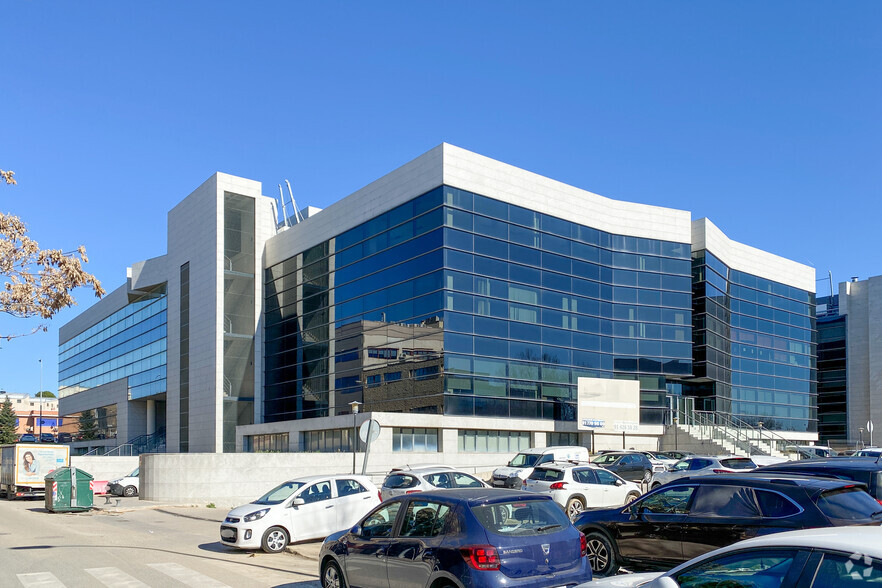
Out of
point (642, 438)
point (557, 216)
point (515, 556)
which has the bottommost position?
point (642, 438)

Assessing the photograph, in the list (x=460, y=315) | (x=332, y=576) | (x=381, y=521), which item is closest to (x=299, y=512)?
(x=332, y=576)

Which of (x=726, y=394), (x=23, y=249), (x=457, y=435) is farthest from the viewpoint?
(x=726, y=394)

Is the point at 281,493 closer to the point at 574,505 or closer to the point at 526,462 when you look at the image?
the point at 574,505

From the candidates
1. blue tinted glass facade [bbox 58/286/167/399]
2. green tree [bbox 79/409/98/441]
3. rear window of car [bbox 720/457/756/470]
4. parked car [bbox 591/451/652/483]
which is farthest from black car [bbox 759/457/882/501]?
green tree [bbox 79/409/98/441]

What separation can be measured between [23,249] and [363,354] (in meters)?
30.9

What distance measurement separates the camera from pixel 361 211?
45.6 meters

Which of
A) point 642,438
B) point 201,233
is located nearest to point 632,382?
point 642,438

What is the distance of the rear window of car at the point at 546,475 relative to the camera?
69.4 ft

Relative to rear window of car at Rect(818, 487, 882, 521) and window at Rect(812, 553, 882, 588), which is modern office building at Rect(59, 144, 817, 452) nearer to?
rear window of car at Rect(818, 487, 882, 521)

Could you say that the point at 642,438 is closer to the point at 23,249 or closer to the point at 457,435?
the point at 457,435

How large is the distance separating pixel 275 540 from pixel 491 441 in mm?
26182

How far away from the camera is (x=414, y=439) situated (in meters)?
38.7

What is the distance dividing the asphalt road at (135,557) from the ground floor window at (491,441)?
59.9 ft

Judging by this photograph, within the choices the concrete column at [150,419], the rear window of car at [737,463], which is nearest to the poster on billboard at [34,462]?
the rear window of car at [737,463]
